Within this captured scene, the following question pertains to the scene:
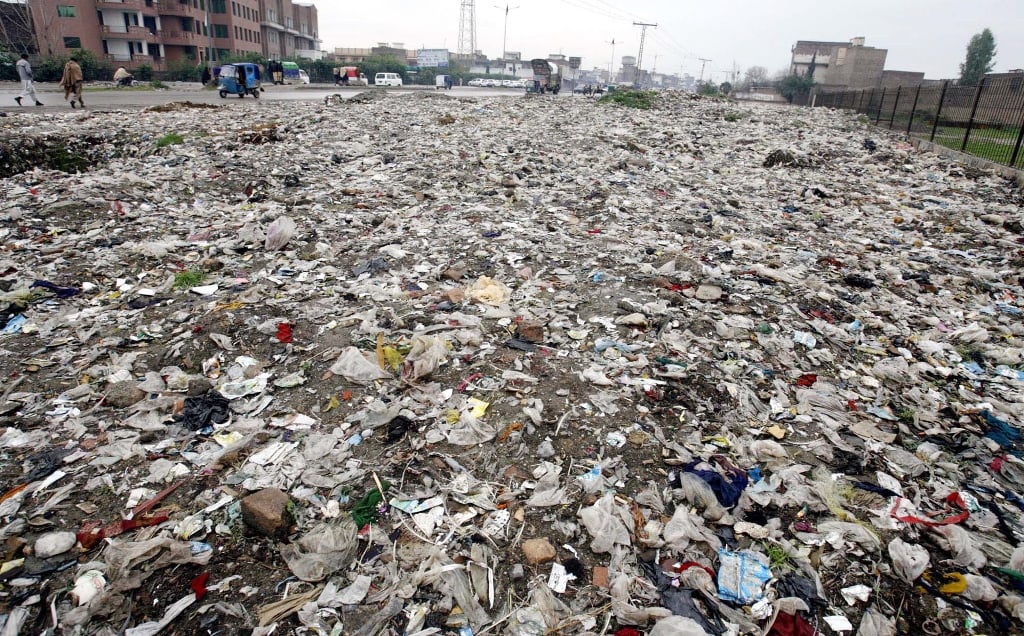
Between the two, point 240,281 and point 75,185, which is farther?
point 75,185

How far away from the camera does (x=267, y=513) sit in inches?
87.1

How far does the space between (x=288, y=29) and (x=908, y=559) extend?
240 ft

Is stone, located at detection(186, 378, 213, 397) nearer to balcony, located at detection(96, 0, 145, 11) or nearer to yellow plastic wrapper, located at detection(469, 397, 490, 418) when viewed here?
yellow plastic wrapper, located at detection(469, 397, 490, 418)

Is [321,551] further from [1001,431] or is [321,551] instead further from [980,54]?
[980,54]

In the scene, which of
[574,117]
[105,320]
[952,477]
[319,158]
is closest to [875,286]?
[952,477]

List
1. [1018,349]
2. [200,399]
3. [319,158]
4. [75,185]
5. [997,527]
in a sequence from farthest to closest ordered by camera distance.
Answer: [319,158]
[75,185]
[1018,349]
[200,399]
[997,527]

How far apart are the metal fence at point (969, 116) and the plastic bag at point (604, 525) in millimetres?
A: 11268

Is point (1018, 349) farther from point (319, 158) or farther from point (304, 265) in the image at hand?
point (319, 158)

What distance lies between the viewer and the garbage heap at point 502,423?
2.02 meters

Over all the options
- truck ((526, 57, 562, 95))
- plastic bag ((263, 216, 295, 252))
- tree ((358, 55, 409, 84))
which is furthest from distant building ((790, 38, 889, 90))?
plastic bag ((263, 216, 295, 252))

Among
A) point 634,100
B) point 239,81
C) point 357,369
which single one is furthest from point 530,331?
point 239,81

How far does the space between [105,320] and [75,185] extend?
4.27 m

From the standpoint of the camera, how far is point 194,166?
835 centimetres

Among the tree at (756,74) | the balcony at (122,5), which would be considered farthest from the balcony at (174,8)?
the tree at (756,74)
